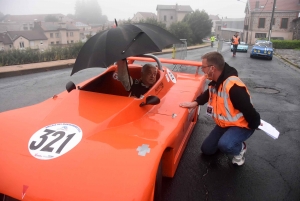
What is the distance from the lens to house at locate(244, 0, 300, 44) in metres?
42.3

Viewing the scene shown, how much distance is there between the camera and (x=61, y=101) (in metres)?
2.98

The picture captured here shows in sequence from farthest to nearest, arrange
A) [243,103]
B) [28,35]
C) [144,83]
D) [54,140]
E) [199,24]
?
[28,35], [199,24], [144,83], [243,103], [54,140]

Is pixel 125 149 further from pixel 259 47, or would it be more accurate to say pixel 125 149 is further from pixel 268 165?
pixel 259 47

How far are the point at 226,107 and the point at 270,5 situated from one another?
50591 millimetres

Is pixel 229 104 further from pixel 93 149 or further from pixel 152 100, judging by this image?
pixel 93 149

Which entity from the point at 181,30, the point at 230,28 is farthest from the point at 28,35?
the point at 230,28

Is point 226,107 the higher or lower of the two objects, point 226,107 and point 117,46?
the lower

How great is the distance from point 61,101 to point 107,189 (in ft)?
5.16

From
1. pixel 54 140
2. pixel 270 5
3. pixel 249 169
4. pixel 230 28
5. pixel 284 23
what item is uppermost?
pixel 270 5

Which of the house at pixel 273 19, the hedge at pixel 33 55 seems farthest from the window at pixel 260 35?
the hedge at pixel 33 55

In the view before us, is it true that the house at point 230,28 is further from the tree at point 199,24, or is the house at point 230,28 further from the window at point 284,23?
the window at point 284,23

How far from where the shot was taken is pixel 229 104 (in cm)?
292

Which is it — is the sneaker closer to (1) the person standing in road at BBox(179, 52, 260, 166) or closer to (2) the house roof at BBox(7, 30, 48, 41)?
(1) the person standing in road at BBox(179, 52, 260, 166)

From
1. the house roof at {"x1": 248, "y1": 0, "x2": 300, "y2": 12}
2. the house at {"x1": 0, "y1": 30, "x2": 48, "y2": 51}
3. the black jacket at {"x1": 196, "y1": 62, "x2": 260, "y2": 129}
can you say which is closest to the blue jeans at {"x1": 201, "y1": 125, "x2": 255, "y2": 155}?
the black jacket at {"x1": 196, "y1": 62, "x2": 260, "y2": 129}
